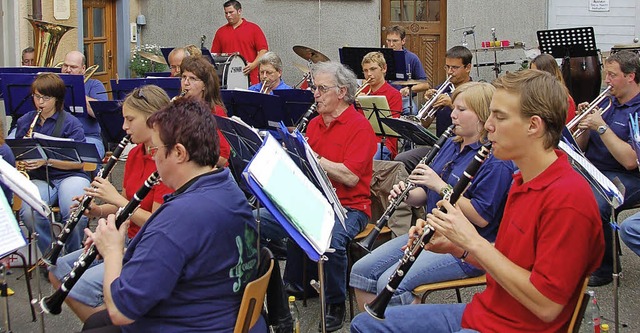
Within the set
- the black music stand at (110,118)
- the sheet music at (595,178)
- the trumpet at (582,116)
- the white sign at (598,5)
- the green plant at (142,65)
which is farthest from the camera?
the white sign at (598,5)

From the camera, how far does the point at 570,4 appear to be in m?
12.4

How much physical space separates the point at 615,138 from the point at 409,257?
2610 millimetres

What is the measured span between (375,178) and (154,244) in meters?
2.80

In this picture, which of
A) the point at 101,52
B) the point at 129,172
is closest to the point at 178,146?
the point at 129,172

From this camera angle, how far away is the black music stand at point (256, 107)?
6285 millimetres

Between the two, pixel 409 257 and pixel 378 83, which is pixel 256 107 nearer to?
pixel 378 83

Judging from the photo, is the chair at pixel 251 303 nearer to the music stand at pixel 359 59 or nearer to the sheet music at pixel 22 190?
the sheet music at pixel 22 190

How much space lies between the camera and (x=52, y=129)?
19.5 feet

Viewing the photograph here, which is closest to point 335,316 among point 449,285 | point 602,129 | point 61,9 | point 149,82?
point 449,285

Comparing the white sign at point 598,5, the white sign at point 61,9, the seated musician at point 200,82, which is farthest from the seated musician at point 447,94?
the white sign at point 598,5

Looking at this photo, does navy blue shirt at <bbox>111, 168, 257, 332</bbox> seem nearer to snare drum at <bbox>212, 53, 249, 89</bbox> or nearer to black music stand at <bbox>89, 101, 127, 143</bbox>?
black music stand at <bbox>89, 101, 127, 143</bbox>

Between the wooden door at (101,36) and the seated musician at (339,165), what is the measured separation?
6.12m

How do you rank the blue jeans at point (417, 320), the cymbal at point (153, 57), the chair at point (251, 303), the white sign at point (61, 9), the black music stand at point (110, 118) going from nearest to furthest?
the chair at point (251, 303) → the blue jeans at point (417, 320) → the black music stand at point (110, 118) → the white sign at point (61, 9) → the cymbal at point (153, 57)

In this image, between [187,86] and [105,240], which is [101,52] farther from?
[105,240]
